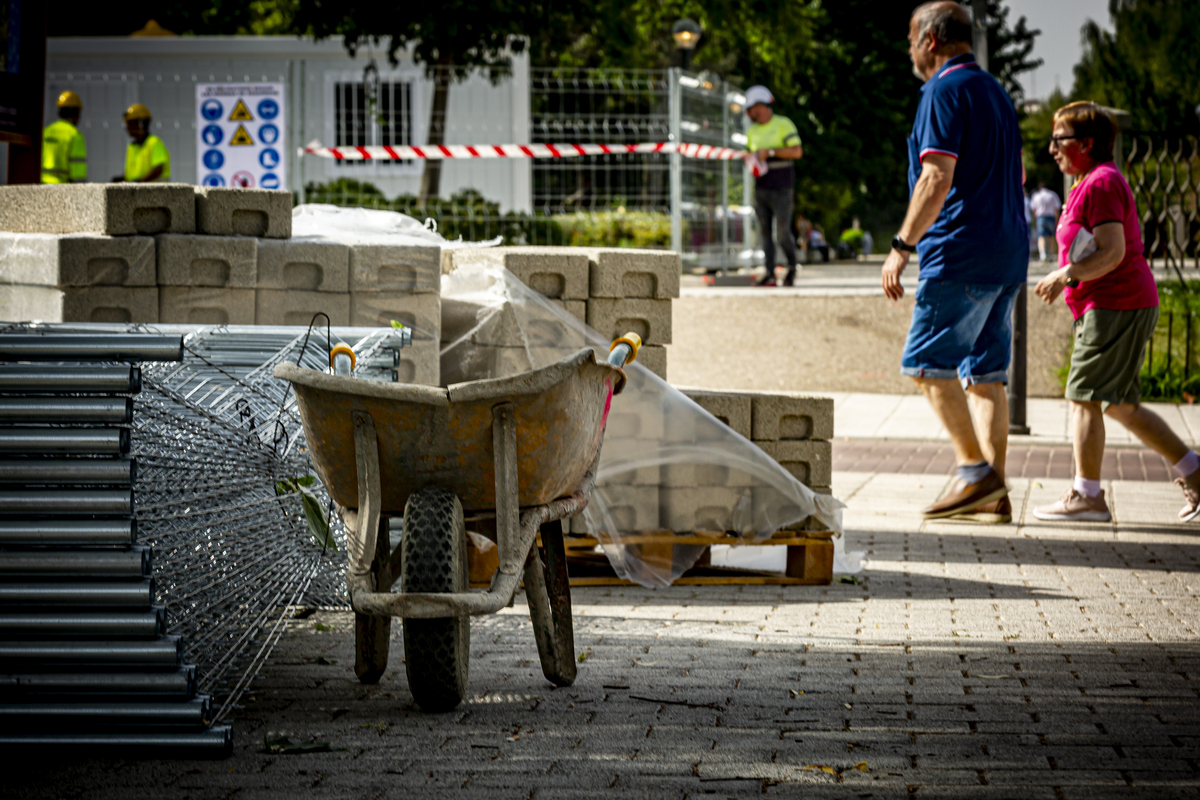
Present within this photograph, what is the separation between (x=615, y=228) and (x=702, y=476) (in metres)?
12.1

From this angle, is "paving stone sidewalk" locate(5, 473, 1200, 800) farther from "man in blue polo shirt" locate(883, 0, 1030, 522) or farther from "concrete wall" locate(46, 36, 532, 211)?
"concrete wall" locate(46, 36, 532, 211)

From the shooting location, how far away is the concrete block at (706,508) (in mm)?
5539

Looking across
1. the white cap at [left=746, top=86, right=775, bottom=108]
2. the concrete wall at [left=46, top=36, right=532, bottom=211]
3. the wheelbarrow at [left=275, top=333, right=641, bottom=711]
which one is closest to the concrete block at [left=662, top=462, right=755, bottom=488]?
the wheelbarrow at [left=275, top=333, right=641, bottom=711]

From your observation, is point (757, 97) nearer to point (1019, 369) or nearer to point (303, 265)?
point (1019, 369)

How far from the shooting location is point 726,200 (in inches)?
739

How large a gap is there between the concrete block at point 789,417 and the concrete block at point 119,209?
253 centimetres

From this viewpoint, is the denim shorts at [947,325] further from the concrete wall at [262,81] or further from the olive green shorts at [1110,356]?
the concrete wall at [262,81]

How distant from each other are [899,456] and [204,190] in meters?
5.38

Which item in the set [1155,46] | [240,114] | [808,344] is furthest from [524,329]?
[1155,46]

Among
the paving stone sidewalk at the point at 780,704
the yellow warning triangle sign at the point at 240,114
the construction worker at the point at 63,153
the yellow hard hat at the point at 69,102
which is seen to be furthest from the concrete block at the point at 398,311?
the yellow warning triangle sign at the point at 240,114

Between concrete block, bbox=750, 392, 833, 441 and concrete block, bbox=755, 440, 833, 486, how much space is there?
0.10ft

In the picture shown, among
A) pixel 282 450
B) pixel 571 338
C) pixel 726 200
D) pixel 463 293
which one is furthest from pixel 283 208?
pixel 726 200

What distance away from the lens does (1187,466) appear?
6.89 m

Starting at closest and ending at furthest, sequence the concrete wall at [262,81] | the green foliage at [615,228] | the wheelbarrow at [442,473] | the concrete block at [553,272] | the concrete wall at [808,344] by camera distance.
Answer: the wheelbarrow at [442,473]
the concrete block at [553,272]
the concrete wall at [808,344]
the green foliage at [615,228]
the concrete wall at [262,81]
